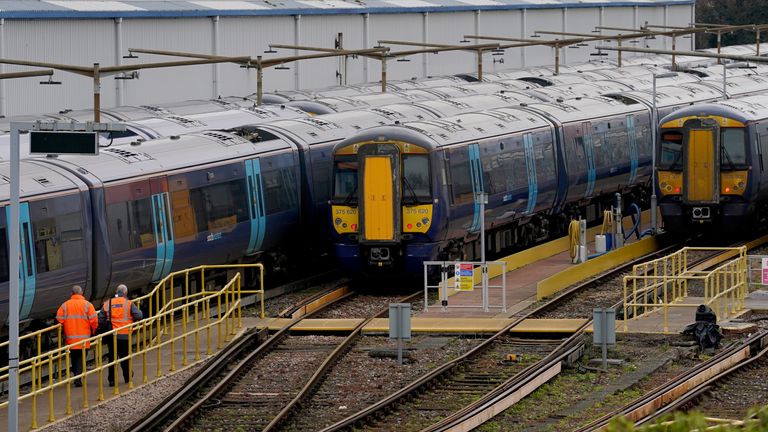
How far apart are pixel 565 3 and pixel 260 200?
48.4m

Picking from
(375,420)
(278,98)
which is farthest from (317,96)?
(375,420)

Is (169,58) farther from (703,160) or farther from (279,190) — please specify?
(703,160)

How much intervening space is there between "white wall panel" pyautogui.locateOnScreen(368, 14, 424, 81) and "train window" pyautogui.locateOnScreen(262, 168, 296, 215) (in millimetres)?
31381

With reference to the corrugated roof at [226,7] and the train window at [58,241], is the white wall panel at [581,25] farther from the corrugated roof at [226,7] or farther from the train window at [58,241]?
the train window at [58,241]

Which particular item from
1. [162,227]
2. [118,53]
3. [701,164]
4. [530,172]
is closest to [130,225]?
[162,227]

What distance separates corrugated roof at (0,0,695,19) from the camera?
45312 mm

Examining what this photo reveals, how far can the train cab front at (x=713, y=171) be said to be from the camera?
33.0 meters

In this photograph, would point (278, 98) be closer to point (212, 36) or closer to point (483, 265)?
point (212, 36)

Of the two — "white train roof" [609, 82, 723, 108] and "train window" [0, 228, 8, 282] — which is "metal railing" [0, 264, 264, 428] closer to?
"train window" [0, 228, 8, 282]

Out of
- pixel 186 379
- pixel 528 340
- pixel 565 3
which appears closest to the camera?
pixel 186 379

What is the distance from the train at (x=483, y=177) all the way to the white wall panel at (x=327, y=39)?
18.1m

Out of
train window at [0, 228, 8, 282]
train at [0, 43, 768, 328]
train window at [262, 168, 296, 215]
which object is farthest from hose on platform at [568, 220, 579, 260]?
train window at [0, 228, 8, 282]

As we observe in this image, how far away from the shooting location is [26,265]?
2233cm

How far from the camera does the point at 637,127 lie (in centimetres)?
4000
